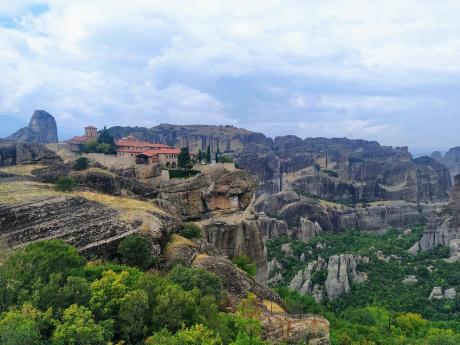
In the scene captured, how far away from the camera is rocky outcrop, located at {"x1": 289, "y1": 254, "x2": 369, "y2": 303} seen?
8044cm

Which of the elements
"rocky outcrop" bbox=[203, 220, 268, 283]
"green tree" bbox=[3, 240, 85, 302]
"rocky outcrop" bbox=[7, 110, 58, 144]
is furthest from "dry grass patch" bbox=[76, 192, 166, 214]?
"rocky outcrop" bbox=[7, 110, 58, 144]

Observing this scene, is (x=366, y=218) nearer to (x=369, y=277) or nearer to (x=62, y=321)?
(x=369, y=277)

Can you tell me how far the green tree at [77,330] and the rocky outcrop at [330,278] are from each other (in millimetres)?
62320

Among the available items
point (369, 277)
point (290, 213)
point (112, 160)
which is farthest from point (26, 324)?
point (290, 213)

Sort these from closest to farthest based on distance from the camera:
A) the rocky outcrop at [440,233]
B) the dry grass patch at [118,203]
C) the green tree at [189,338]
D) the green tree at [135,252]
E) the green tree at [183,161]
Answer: the green tree at [189,338] < the green tree at [135,252] < the dry grass patch at [118,203] < the green tree at [183,161] < the rocky outcrop at [440,233]

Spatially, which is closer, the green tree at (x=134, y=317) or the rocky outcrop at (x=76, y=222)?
the green tree at (x=134, y=317)

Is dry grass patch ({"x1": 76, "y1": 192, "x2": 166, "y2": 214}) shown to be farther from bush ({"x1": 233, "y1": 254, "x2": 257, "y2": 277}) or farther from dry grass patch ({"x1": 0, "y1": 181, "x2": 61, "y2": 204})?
bush ({"x1": 233, "y1": 254, "x2": 257, "y2": 277})

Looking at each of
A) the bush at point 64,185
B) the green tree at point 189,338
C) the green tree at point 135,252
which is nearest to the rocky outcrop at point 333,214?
the bush at point 64,185

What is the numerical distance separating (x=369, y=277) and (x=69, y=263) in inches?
2783

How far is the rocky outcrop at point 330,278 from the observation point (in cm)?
8044

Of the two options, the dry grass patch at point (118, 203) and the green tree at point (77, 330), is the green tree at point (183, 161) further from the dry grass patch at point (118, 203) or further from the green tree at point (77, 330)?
the green tree at point (77, 330)

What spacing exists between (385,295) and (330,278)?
9816 mm

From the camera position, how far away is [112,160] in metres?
80.4

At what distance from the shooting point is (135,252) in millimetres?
33625
